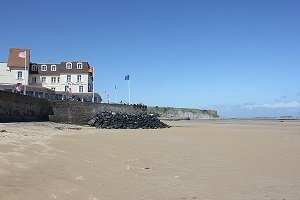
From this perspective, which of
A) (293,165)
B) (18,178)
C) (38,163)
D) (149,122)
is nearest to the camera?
(18,178)

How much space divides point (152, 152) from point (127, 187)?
6.35 meters

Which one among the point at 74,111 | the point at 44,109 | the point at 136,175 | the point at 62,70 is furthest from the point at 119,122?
the point at 62,70

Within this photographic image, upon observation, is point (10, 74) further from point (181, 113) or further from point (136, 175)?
point (181, 113)

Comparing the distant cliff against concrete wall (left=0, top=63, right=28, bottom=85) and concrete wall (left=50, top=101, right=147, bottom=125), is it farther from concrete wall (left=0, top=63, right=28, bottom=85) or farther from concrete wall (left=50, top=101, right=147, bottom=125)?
concrete wall (left=50, top=101, right=147, bottom=125)

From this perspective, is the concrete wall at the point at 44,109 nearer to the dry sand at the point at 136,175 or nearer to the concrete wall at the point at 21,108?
the concrete wall at the point at 21,108

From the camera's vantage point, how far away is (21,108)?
2639cm

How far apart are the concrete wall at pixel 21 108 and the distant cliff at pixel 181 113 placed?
82.6 meters

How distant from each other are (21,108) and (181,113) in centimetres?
10888

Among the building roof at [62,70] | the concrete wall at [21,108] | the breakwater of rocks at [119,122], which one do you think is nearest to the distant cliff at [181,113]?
the building roof at [62,70]

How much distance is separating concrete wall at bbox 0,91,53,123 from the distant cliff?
8261 centimetres

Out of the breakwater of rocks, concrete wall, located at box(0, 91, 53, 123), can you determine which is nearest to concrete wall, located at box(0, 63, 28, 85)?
the breakwater of rocks

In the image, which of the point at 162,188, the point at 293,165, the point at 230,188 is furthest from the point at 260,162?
the point at 162,188

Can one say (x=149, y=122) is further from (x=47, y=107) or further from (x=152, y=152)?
(x=152, y=152)

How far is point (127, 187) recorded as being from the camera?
8.28 metres
